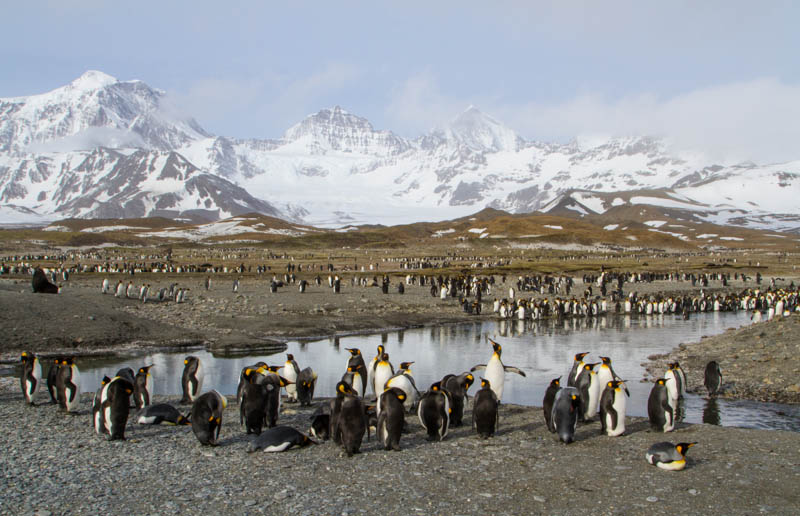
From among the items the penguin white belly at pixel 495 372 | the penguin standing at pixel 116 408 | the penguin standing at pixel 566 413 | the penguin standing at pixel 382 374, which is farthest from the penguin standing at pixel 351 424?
the penguin white belly at pixel 495 372

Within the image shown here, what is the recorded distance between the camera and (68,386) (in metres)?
10.5

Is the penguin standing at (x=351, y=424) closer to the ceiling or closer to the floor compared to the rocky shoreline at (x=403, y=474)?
closer to the ceiling

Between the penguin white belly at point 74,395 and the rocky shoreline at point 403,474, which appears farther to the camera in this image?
the penguin white belly at point 74,395

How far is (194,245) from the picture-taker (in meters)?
111

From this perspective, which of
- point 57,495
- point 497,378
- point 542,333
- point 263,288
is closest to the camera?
point 57,495

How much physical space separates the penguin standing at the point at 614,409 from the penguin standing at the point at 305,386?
5250mm

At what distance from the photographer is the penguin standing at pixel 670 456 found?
7575mm

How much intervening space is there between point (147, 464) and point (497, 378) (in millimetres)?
5776

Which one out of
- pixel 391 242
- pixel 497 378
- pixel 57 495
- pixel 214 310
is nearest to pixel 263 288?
pixel 214 310

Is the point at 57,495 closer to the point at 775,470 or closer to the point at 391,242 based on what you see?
the point at 775,470

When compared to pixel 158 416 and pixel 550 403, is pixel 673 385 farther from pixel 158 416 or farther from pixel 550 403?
Answer: pixel 158 416

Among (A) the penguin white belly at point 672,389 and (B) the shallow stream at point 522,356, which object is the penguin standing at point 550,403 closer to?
(A) the penguin white belly at point 672,389

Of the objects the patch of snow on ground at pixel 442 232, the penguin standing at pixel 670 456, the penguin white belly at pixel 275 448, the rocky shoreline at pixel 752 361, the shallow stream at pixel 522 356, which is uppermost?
the patch of snow on ground at pixel 442 232

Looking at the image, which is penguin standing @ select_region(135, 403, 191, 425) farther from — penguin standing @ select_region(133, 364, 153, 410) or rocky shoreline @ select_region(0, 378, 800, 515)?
penguin standing @ select_region(133, 364, 153, 410)
